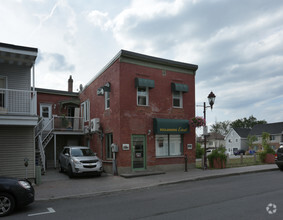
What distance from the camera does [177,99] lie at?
17.2 metres

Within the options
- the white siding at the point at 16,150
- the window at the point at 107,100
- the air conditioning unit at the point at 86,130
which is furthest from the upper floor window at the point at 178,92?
the white siding at the point at 16,150

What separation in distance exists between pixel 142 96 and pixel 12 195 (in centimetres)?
1010

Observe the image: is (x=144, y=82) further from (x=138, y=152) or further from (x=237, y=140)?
(x=237, y=140)

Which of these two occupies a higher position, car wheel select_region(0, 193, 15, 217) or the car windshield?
the car windshield

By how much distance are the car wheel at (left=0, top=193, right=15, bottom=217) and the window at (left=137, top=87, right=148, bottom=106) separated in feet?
32.2

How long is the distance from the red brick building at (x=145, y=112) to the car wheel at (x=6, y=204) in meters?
7.92

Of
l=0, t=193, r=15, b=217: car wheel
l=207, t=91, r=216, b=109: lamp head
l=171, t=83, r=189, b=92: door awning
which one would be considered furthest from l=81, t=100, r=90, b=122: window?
l=0, t=193, r=15, b=217: car wheel

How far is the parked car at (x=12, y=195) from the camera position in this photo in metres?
6.85

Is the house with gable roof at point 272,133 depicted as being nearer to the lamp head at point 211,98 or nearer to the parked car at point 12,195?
the lamp head at point 211,98

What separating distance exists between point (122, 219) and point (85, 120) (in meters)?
15.7

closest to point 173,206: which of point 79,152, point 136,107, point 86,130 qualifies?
point 136,107

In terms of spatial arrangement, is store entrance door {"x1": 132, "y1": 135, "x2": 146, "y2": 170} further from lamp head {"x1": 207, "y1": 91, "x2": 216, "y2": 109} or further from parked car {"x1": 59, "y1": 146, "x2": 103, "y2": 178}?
lamp head {"x1": 207, "y1": 91, "x2": 216, "y2": 109}

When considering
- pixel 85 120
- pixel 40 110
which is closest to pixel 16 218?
pixel 85 120

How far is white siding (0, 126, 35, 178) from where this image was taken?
1197cm
